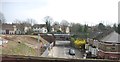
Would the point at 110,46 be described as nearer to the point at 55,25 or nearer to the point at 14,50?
the point at 14,50

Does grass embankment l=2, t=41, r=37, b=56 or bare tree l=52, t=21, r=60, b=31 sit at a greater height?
bare tree l=52, t=21, r=60, b=31

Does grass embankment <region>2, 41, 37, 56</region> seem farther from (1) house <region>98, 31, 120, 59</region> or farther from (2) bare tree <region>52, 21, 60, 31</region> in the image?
(2) bare tree <region>52, 21, 60, 31</region>

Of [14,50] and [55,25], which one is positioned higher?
[55,25]

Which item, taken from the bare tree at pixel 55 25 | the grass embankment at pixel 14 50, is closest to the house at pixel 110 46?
the grass embankment at pixel 14 50

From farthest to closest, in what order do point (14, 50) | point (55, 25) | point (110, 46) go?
point (55, 25)
point (110, 46)
point (14, 50)

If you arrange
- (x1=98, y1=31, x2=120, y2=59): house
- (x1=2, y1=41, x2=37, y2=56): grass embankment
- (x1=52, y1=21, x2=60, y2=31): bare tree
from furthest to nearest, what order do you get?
(x1=52, y1=21, x2=60, y2=31): bare tree, (x1=98, y1=31, x2=120, y2=59): house, (x1=2, y1=41, x2=37, y2=56): grass embankment

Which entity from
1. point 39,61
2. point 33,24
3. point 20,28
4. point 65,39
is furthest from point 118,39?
→ point 33,24

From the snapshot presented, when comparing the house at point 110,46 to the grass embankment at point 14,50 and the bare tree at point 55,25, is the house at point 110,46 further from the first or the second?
the bare tree at point 55,25

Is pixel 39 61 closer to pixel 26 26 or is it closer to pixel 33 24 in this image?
pixel 26 26

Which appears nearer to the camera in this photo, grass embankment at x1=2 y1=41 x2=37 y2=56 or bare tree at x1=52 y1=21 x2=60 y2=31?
grass embankment at x1=2 y1=41 x2=37 y2=56

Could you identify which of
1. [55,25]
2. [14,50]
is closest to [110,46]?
[14,50]

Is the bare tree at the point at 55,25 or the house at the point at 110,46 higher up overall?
the bare tree at the point at 55,25

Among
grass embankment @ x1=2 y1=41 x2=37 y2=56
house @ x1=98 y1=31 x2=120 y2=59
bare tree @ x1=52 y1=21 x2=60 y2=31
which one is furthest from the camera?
bare tree @ x1=52 y1=21 x2=60 y2=31

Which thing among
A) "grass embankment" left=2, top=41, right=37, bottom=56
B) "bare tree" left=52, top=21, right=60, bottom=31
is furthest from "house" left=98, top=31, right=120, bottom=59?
"bare tree" left=52, top=21, right=60, bottom=31
